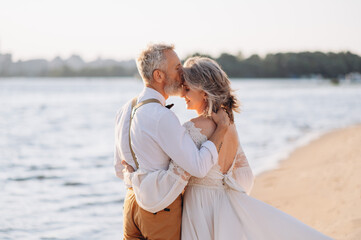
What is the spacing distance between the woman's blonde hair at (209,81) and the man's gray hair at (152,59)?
0.53ft

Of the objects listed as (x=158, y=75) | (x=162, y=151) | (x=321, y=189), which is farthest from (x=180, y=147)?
(x=321, y=189)

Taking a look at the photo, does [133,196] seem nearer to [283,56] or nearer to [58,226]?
[58,226]

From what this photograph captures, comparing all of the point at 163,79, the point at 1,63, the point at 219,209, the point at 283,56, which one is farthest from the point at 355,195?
the point at 1,63

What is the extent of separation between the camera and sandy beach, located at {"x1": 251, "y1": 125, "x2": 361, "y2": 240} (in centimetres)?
529

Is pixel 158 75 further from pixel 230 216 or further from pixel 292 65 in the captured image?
pixel 292 65

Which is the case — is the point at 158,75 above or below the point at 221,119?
above

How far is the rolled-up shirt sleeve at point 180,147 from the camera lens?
103 inches

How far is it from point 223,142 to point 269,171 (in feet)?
21.3

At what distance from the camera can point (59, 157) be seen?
485 inches

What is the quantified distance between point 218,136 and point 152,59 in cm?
64

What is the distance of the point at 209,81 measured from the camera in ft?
9.31

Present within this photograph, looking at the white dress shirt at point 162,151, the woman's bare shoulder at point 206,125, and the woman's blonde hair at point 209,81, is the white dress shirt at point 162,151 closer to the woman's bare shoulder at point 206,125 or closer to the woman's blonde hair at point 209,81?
the woman's bare shoulder at point 206,125

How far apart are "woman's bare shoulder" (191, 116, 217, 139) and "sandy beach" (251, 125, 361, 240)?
2.51 metres

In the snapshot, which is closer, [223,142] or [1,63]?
[223,142]
